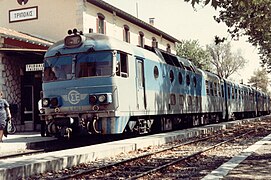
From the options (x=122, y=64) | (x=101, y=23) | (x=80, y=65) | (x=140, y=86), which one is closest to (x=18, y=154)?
(x=80, y=65)

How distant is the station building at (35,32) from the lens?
17.0m

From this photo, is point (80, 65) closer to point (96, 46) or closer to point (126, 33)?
point (96, 46)

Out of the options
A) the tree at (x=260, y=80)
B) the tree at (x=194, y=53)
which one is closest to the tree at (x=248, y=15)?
the tree at (x=194, y=53)

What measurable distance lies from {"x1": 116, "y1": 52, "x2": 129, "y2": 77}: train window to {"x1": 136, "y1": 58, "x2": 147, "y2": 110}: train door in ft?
2.40

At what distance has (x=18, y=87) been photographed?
18125mm

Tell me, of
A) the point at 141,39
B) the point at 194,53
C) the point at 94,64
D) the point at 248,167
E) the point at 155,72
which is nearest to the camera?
the point at 248,167

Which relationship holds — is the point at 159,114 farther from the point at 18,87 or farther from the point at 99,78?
the point at 18,87

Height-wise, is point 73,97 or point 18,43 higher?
point 18,43

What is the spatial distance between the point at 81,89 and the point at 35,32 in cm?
1302

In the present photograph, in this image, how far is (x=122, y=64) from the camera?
Answer: 450 inches

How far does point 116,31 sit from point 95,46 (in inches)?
550

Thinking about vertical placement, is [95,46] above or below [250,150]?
above

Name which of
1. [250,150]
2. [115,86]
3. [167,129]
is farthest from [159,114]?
[250,150]

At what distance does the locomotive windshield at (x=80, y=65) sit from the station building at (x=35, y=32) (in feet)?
8.94
